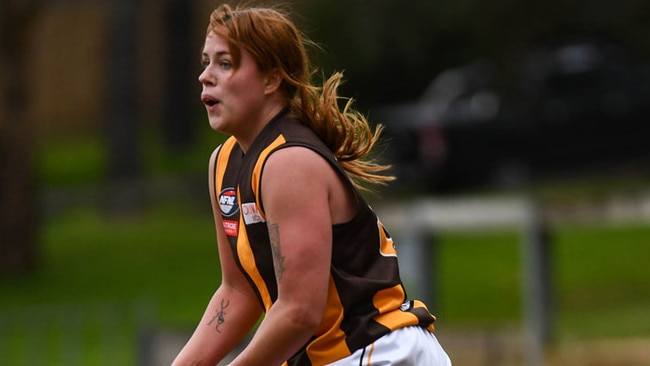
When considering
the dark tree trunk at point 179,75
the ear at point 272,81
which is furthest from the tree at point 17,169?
the ear at point 272,81

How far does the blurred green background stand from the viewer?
457 inches

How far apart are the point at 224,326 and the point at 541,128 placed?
51.7ft

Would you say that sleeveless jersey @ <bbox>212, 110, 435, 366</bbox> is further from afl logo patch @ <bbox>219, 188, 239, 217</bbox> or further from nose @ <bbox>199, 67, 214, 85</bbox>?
nose @ <bbox>199, 67, 214, 85</bbox>

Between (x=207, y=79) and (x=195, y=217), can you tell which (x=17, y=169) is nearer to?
(x=195, y=217)

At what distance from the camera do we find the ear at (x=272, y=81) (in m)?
3.94

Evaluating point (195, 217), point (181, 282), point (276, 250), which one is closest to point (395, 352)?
point (276, 250)

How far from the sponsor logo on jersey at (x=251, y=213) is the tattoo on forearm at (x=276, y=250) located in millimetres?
71

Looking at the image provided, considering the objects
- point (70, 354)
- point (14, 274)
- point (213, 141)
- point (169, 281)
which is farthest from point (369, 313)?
point (213, 141)

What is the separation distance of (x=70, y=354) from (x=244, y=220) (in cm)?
875

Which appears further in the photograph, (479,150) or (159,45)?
(159,45)

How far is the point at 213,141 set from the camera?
2831cm

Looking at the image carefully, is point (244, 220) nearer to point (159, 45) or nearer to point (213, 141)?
point (213, 141)

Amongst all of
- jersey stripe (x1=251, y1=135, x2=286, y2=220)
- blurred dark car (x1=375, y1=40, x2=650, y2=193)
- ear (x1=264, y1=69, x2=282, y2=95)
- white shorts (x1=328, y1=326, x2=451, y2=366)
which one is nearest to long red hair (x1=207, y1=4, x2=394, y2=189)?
ear (x1=264, y1=69, x2=282, y2=95)

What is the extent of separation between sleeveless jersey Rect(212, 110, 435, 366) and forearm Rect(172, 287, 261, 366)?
28 centimetres
